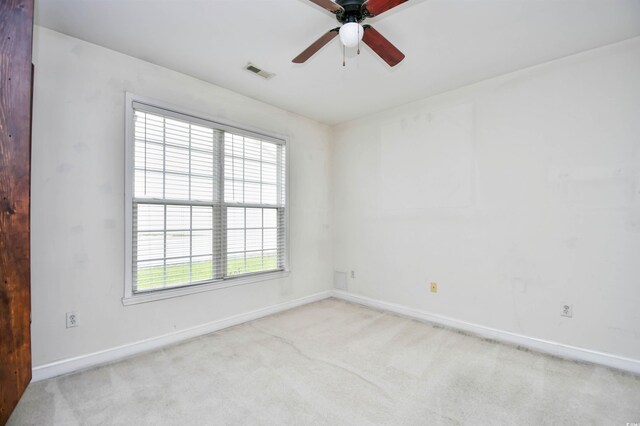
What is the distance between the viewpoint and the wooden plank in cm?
157

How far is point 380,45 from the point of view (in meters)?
1.96

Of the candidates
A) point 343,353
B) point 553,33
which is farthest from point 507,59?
point 343,353

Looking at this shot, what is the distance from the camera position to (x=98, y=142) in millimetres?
2508

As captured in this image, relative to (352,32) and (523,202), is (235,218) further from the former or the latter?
(523,202)

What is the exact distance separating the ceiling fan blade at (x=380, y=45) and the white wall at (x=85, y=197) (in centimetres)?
197

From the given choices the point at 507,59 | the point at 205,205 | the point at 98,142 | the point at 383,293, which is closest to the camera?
the point at 98,142

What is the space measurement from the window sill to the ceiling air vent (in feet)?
7.26

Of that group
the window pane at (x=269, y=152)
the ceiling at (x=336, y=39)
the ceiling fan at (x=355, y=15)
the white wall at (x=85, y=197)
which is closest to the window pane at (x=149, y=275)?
the white wall at (x=85, y=197)

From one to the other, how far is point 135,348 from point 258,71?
2816 mm

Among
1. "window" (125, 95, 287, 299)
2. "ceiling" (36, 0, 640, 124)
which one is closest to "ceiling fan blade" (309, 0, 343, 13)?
"ceiling" (36, 0, 640, 124)

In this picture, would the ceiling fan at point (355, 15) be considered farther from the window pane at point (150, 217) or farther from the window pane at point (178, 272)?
the window pane at point (178, 272)

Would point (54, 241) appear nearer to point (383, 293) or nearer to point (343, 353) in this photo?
point (343, 353)

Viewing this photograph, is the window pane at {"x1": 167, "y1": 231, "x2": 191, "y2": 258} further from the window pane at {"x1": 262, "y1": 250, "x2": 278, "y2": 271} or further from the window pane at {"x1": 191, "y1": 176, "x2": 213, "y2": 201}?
the window pane at {"x1": 262, "y1": 250, "x2": 278, "y2": 271}

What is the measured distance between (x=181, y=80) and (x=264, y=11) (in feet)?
4.45
